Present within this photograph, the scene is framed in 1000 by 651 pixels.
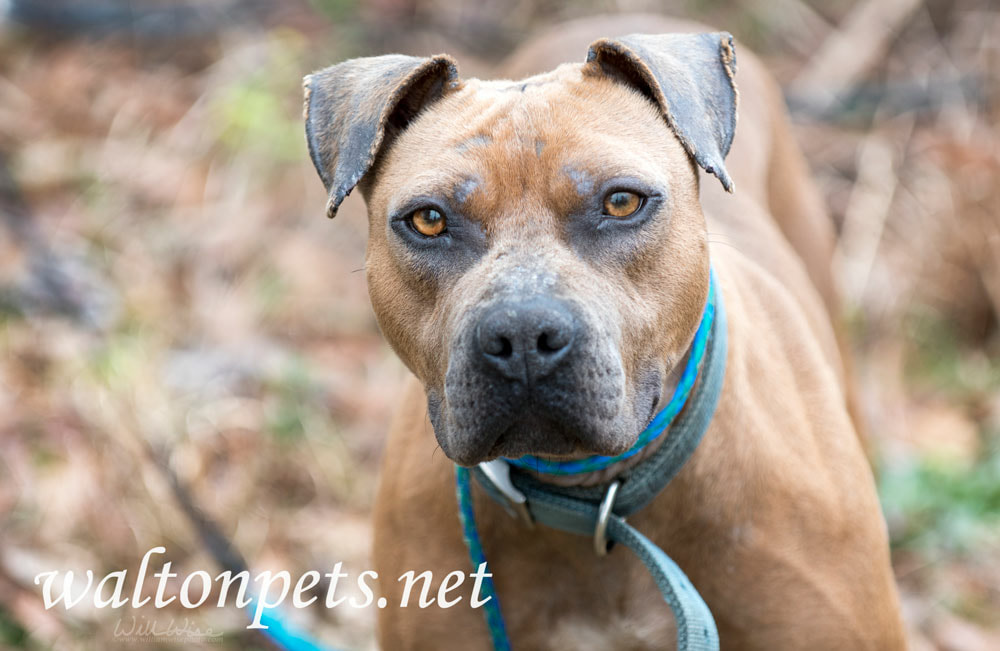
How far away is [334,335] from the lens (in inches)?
256

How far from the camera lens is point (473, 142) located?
9.13 ft

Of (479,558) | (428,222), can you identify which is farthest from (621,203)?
(479,558)

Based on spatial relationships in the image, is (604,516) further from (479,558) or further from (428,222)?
(428,222)

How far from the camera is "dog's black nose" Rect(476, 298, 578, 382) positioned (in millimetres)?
2453

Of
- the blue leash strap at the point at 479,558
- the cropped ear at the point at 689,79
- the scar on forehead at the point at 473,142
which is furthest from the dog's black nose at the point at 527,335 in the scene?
the blue leash strap at the point at 479,558

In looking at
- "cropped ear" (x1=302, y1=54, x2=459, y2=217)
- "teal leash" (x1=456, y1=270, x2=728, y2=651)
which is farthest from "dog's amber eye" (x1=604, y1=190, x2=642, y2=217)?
"cropped ear" (x1=302, y1=54, x2=459, y2=217)

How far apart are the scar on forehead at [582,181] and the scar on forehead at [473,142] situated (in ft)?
0.79

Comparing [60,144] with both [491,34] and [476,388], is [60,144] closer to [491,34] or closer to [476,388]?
[491,34]

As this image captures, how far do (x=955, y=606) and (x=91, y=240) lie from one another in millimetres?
4971

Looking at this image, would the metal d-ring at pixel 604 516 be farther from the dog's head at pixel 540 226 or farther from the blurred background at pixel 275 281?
the blurred background at pixel 275 281

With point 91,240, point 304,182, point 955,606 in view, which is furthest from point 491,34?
point 955,606

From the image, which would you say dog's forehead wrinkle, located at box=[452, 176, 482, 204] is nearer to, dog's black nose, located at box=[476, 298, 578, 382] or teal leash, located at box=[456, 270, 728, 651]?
dog's black nose, located at box=[476, 298, 578, 382]

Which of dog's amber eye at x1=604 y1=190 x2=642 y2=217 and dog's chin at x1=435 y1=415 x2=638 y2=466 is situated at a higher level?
dog's amber eye at x1=604 y1=190 x2=642 y2=217

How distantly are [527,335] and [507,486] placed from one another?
663mm
